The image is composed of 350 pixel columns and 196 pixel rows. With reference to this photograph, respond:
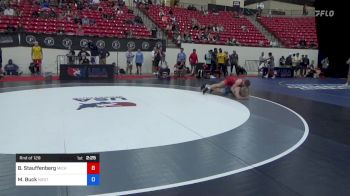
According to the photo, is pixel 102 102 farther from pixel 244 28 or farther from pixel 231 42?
pixel 244 28

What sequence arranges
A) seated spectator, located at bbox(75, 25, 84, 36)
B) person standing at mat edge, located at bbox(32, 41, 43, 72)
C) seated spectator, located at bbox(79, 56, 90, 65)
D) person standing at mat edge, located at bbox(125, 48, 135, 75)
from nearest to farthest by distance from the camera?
person standing at mat edge, located at bbox(32, 41, 43, 72), seated spectator, located at bbox(79, 56, 90, 65), person standing at mat edge, located at bbox(125, 48, 135, 75), seated spectator, located at bbox(75, 25, 84, 36)

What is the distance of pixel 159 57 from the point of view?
18.7m

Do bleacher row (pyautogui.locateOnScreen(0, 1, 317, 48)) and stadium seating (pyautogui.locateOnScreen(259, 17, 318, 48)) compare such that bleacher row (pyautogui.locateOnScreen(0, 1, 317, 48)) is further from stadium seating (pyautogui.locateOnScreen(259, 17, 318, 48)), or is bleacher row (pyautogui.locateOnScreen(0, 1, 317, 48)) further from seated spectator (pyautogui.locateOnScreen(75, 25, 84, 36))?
seated spectator (pyautogui.locateOnScreen(75, 25, 84, 36))

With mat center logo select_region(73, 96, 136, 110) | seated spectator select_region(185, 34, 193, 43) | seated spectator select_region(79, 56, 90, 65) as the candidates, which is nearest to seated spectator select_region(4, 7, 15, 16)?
seated spectator select_region(79, 56, 90, 65)

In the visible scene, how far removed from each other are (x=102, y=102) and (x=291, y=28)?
23429 millimetres

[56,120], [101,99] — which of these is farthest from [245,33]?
[56,120]

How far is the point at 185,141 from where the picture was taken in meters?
5.61

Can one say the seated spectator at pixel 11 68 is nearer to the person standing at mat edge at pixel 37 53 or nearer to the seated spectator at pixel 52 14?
the person standing at mat edge at pixel 37 53

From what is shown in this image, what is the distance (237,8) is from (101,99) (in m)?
25.4

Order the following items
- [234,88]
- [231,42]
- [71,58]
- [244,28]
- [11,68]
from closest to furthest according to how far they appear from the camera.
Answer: [234,88] → [11,68] → [71,58] → [231,42] → [244,28]

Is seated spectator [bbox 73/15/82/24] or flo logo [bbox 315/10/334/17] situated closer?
flo logo [bbox 315/10/334/17]

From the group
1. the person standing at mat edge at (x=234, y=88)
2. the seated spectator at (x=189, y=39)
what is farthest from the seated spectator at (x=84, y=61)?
the seated spectator at (x=189, y=39)

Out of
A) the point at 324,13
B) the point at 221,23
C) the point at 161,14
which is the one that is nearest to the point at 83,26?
the point at 161,14

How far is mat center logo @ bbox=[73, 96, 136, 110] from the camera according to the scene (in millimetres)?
8422
